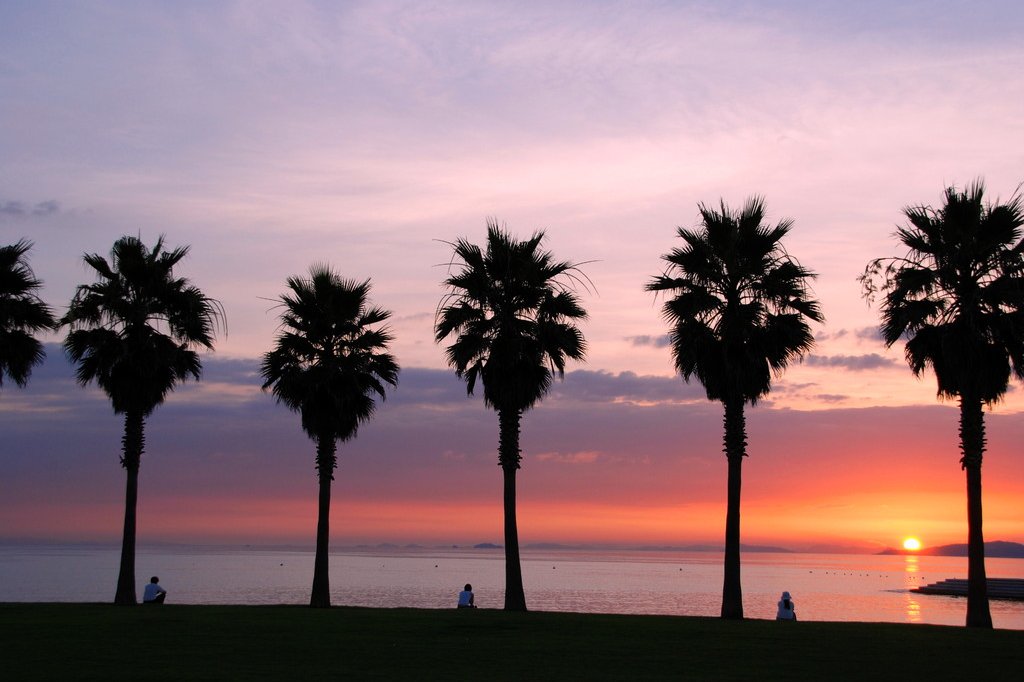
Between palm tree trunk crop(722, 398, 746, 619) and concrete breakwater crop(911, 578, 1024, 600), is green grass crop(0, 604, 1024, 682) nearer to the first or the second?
palm tree trunk crop(722, 398, 746, 619)

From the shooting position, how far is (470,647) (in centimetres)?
2480

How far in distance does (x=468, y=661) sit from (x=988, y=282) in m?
22.8

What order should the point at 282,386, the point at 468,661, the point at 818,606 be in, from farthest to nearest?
the point at 818,606 < the point at 282,386 < the point at 468,661

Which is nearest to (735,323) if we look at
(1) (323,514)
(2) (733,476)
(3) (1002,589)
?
(2) (733,476)

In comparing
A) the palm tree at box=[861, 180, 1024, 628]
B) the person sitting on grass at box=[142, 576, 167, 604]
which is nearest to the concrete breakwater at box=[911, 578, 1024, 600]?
the palm tree at box=[861, 180, 1024, 628]

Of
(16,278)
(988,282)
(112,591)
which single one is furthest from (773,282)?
(112,591)

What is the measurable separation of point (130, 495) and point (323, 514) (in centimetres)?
746

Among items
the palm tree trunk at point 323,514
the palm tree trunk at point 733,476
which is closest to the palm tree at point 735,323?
the palm tree trunk at point 733,476

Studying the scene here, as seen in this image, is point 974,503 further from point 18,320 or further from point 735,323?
point 18,320

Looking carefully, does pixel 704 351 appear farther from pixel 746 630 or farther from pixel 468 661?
pixel 468 661

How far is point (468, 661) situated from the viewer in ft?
72.3

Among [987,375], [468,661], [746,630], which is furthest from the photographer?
[987,375]

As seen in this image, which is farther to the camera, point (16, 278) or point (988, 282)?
point (16, 278)

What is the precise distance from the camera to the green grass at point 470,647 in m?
20.3
